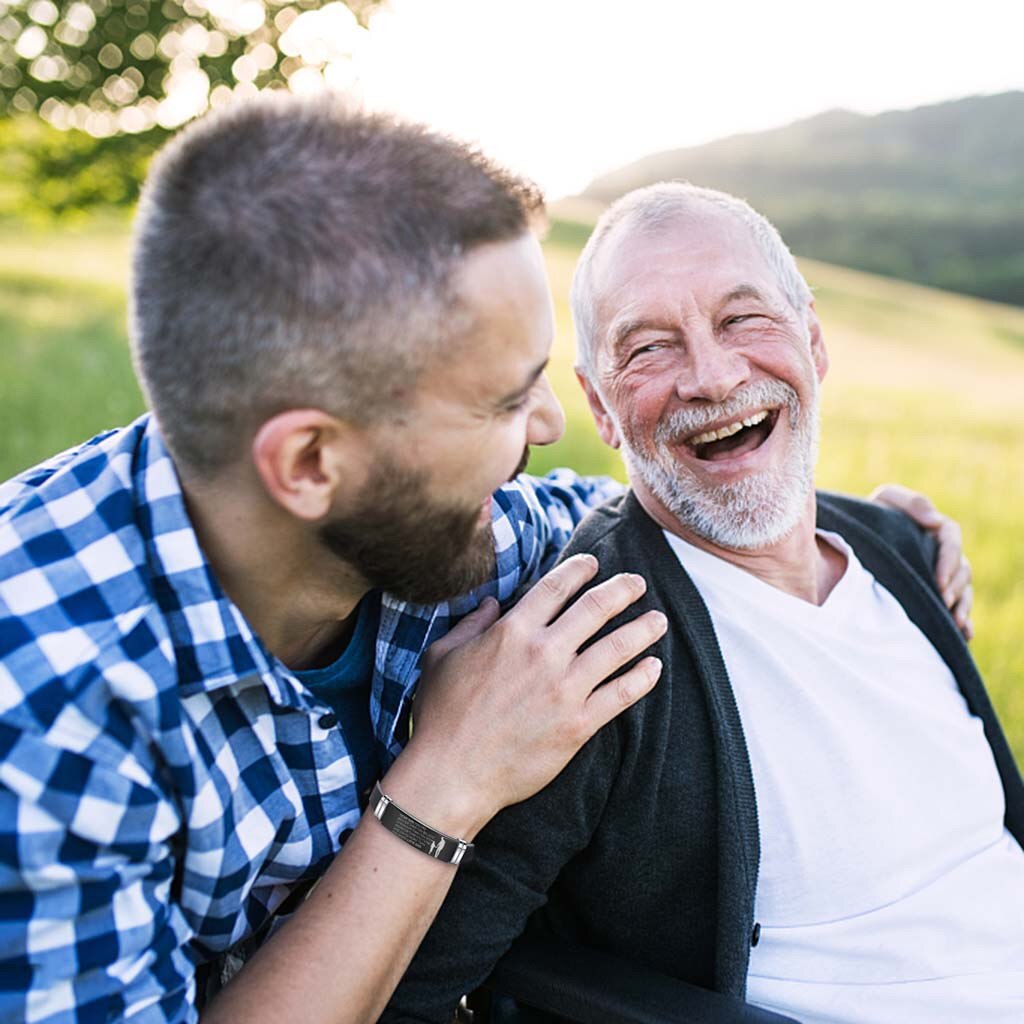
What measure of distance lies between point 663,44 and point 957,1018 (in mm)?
22161

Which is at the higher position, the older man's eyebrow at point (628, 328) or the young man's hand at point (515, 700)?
the older man's eyebrow at point (628, 328)

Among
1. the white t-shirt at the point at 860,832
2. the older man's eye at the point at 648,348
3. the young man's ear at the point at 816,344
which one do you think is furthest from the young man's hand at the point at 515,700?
the young man's ear at the point at 816,344

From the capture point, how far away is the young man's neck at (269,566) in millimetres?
1838

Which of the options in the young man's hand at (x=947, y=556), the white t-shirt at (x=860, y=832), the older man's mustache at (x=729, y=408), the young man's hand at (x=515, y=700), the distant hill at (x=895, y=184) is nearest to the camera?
the young man's hand at (x=515, y=700)

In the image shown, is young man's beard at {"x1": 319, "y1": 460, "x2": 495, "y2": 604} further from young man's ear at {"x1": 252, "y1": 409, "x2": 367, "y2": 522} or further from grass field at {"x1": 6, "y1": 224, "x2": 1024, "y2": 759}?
grass field at {"x1": 6, "y1": 224, "x2": 1024, "y2": 759}

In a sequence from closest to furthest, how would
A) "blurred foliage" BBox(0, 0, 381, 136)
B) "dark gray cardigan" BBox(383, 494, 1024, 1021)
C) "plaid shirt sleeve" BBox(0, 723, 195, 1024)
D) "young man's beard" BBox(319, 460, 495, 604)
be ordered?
"plaid shirt sleeve" BBox(0, 723, 195, 1024) < "young man's beard" BBox(319, 460, 495, 604) < "dark gray cardigan" BBox(383, 494, 1024, 1021) < "blurred foliage" BBox(0, 0, 381, 136)

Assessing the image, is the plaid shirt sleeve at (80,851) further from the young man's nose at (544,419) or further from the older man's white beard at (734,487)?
the older man's white beard at (734,487)

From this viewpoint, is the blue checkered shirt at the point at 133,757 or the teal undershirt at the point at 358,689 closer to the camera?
the blue checkered shirt at the point at 133,757

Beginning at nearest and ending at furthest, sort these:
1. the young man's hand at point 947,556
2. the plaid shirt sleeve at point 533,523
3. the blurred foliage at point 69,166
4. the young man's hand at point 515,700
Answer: the young man's hand at point 515,700
the plaid shirt sleeve at point 533,523
the young man's hand at point 947,556
the blurred foliage at point 69,166

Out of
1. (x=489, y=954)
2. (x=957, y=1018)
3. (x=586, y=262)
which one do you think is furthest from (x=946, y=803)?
(x=586, y=262)

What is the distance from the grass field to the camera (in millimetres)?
6699

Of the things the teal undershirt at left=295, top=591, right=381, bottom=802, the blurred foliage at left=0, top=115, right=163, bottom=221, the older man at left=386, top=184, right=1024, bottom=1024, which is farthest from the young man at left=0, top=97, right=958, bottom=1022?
the blurred foliage at left=0, top=115, right=163, bottom=221

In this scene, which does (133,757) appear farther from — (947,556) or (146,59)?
(146,59)

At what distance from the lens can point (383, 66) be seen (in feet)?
38.0
